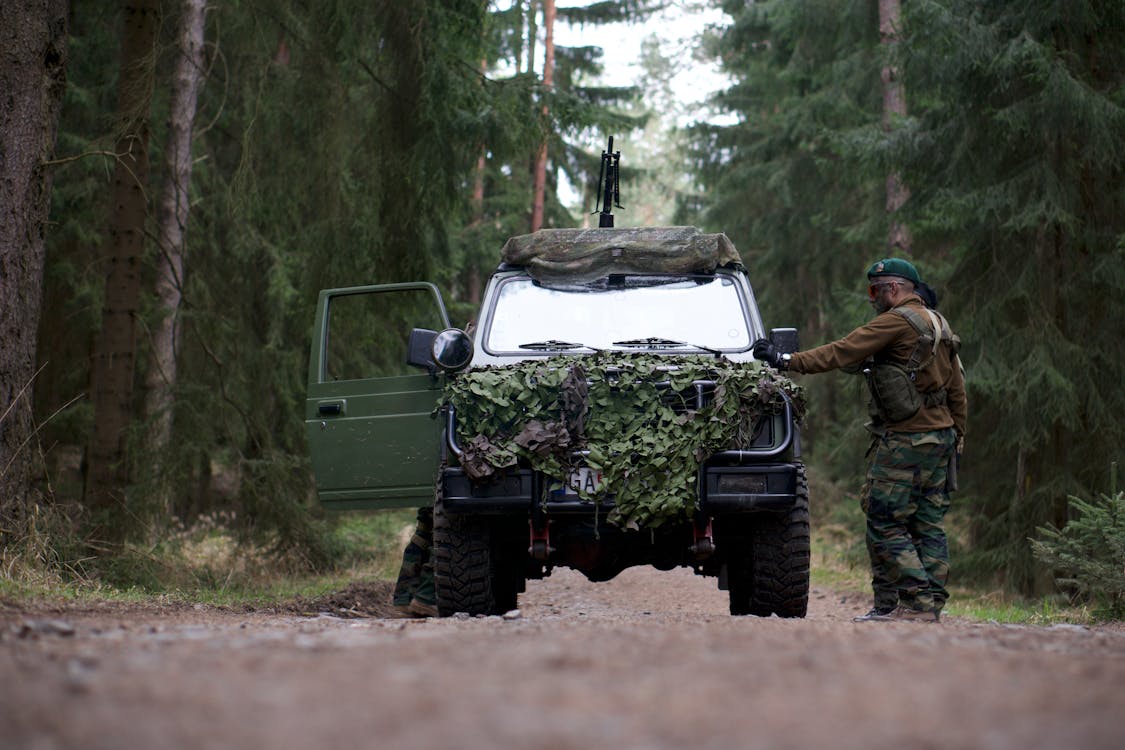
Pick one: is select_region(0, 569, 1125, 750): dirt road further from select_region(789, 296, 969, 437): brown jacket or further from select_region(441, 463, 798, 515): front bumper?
select_region(789, 296, 969, 437): brown jacket

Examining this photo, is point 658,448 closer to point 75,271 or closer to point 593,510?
point 593,510

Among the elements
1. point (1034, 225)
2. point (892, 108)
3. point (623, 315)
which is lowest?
point (623, 315)

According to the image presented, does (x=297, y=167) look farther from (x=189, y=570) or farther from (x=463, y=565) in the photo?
(x=463, y=565)

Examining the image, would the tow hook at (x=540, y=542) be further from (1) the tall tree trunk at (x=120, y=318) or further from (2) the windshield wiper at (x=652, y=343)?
(1) the tall tree trunk at (x=120, y=318)

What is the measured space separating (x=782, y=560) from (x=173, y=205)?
10170 mm

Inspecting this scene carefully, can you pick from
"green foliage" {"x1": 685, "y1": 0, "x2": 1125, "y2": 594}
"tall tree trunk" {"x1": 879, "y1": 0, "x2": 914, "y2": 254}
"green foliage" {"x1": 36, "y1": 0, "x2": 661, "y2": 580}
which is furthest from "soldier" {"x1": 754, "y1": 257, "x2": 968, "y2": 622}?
"tall tree trunk" {"x1": 879, "y1": 0, "x2": 914, "y2": 254}

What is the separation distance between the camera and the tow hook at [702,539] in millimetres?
6363

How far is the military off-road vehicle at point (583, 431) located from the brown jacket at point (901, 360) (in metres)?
0.21

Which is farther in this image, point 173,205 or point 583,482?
point 173,205

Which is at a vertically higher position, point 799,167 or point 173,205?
point 799,167

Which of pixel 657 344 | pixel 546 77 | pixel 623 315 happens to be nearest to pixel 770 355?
pixel 657 344

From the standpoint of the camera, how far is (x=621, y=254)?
26.3 feet

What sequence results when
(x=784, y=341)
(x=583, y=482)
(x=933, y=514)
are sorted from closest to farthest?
(x=583, y=482) → (x=784, y=341) → (x=933, y=514)

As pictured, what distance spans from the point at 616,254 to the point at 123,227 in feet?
14.9
